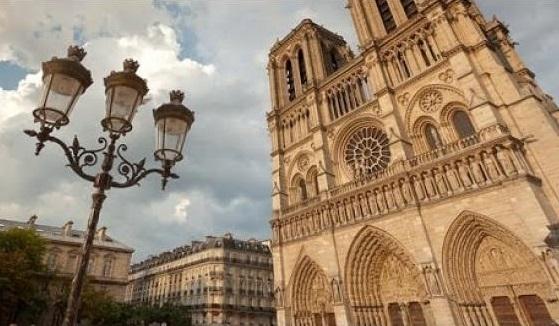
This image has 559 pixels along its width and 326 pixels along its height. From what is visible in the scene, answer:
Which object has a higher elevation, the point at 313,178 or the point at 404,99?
the point at 404,99

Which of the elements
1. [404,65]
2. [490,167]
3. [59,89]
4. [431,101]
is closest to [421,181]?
[490,167]

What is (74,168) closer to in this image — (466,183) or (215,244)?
(466,183)

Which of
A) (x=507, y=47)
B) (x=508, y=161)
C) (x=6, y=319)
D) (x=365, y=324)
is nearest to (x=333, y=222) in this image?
(x=365, y=324)

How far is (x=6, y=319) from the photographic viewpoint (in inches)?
827

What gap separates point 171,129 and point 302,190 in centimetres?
Answer: 1788

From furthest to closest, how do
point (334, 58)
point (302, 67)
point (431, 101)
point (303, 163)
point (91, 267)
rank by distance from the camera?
point (91, 267) < point (334, 58) < point (302, 67) < point (303, 163) < point (431, 101)

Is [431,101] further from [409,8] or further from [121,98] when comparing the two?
[121,98]

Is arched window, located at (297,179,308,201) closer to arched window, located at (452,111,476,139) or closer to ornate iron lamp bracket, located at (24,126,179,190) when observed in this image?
arched window, located at (452,111,476,139)

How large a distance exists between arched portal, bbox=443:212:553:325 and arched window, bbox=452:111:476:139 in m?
4.26

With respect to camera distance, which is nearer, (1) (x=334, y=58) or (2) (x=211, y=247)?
(1) (x=334, y=58)

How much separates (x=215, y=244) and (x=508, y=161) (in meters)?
28.2

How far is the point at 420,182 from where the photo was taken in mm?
14969

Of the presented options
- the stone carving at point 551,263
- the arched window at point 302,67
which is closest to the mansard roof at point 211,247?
the arched window at point 302,67

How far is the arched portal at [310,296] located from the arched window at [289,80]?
13.4 meters
